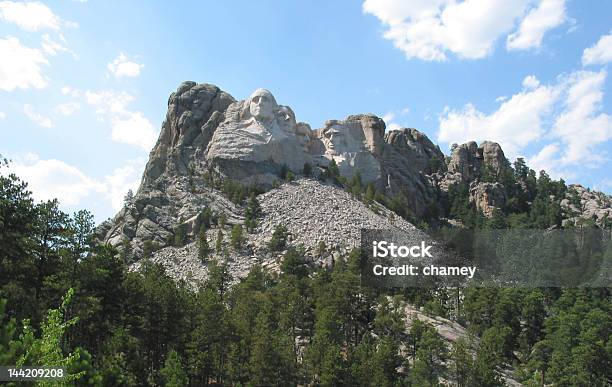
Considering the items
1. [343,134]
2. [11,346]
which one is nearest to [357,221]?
[343,134]

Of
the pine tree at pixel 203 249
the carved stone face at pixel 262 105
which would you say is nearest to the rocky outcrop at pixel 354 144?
the carved stone face at pixel 262 105

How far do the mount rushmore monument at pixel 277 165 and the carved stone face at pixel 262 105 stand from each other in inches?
8.1

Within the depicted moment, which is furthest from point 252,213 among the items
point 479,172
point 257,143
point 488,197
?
point 479,172

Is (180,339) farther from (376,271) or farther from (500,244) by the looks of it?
(500,244)

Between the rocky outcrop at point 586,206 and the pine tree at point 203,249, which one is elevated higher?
the rocky outcrop at point 586,206

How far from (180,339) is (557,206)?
100091 millimetres

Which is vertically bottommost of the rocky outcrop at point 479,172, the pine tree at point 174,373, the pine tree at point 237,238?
the pine tree at point 174,373

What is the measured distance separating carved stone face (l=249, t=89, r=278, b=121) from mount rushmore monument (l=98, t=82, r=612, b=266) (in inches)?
8.1

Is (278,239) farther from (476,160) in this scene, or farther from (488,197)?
(476,160)

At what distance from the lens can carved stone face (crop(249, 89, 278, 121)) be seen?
11856cm

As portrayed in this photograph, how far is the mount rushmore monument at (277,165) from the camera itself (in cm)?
10075

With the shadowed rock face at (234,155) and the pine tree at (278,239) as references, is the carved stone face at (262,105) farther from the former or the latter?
the pine tree at (278,239)

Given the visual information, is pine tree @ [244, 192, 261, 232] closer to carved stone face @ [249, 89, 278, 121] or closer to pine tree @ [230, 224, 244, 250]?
pine tree @ [230, 224, 244, 250]

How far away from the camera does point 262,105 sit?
120m
